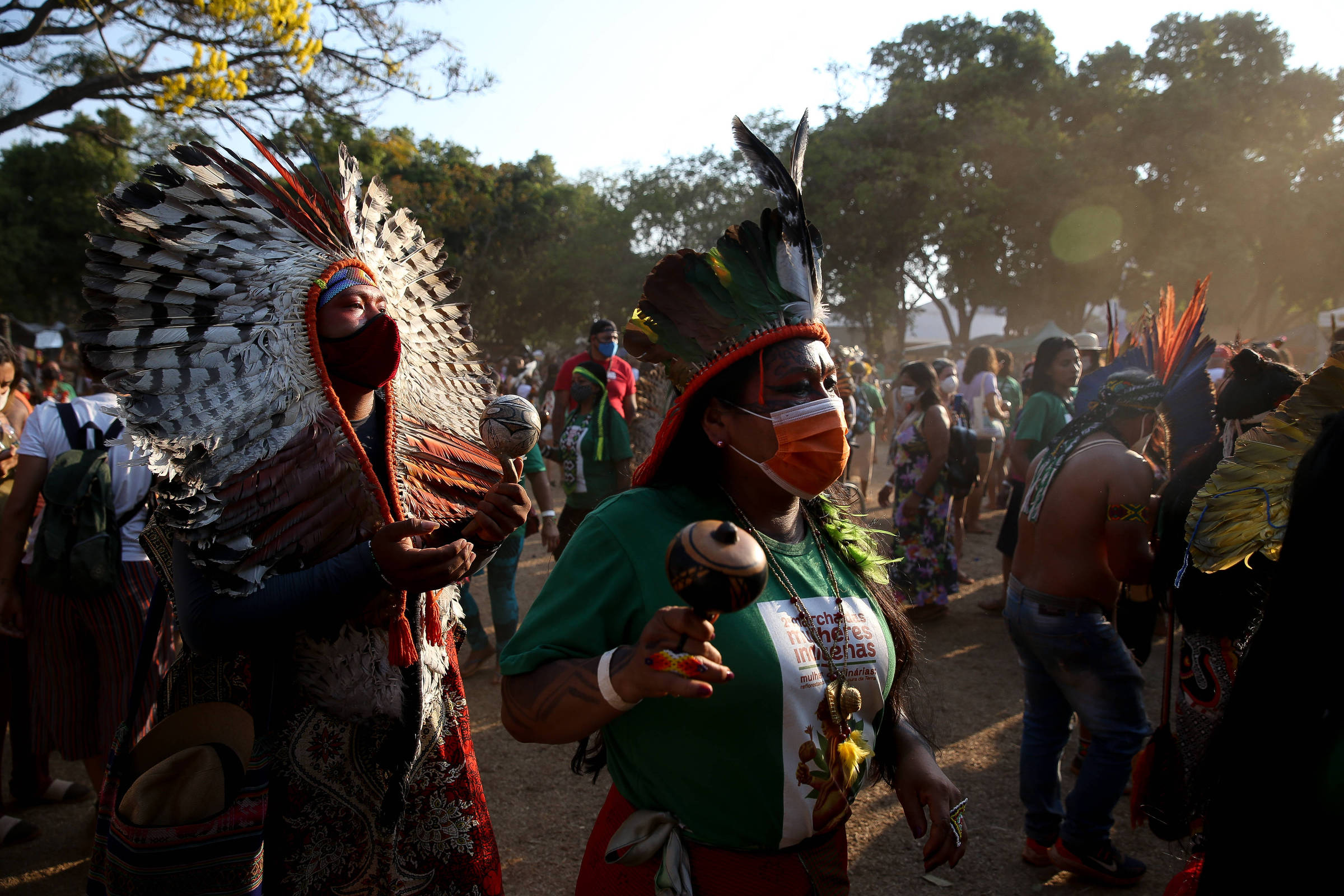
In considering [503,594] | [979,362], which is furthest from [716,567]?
[979,362]

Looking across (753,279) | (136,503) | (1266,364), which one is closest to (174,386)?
(753,279)

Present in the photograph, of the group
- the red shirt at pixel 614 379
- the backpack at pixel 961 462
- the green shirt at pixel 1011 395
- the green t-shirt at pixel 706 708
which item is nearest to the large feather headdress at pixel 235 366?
the green t-shirt at pixel 706 708

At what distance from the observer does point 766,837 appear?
5.58 ft

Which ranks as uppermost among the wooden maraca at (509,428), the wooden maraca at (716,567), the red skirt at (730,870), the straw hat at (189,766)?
the wooden maraca at (509,428)

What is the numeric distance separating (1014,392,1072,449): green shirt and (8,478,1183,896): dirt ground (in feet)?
6.37

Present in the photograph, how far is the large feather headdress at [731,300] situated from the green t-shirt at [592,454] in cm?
427

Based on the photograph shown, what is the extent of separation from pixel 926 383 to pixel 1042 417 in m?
0.95

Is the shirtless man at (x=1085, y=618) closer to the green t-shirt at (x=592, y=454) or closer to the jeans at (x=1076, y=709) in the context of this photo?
the jeans at (x=1076, y=709)

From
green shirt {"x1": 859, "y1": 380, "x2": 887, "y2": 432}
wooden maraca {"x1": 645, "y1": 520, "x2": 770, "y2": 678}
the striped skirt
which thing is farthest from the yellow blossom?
green shirt {"x1": 859, "y1": 380, "x2": 887, "y2": 432}

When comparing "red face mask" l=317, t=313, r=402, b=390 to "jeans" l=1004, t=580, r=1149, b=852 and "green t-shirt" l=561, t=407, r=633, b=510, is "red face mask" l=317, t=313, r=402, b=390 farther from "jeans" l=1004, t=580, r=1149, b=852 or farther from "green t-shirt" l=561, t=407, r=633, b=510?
"green t-shirt" l=561, t=407, r=633, b=510

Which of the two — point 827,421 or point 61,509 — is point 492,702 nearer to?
point 61,509

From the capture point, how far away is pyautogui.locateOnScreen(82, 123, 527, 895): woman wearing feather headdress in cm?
197

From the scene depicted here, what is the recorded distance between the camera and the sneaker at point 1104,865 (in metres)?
3.60

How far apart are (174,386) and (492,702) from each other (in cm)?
400
